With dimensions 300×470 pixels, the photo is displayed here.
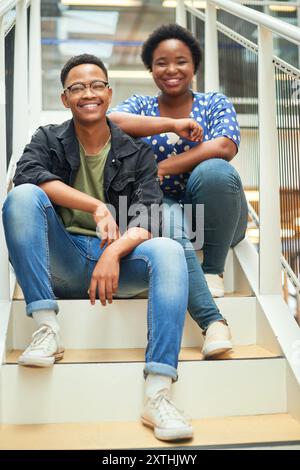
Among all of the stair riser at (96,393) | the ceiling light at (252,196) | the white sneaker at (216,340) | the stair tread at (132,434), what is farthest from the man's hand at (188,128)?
the stair tread at (132,434)

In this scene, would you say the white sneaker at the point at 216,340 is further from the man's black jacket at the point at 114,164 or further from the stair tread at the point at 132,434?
the man's black jacket at the point at 114,164

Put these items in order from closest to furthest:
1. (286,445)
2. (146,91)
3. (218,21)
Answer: (286,445), (218,21), (146,91)

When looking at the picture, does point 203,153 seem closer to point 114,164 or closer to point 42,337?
point 114,164

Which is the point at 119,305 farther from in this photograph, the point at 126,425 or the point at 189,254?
the point at 126,425

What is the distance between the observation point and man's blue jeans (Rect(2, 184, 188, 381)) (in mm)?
1306

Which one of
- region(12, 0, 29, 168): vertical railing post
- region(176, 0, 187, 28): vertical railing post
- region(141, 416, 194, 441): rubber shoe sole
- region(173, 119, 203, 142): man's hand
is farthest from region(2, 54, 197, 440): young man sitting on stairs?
region(176, 0, 187, 28): vertical railing post

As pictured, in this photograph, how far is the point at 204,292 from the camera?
1507 millimetres

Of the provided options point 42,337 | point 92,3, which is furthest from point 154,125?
point 92,3

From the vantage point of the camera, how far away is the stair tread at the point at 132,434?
122 cm

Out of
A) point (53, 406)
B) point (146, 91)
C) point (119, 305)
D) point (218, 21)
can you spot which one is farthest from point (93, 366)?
point (146, 91)

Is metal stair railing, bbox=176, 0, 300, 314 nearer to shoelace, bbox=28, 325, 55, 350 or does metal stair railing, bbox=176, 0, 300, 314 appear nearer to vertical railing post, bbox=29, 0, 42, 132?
shoelace, bbox=28, 325, 55, 350

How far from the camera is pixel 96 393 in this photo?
4.52 feet

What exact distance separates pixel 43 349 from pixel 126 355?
0.82 ft

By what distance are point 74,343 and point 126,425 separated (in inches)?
12.6
